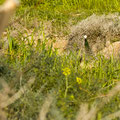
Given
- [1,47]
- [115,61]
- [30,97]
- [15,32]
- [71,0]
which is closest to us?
[30,97]

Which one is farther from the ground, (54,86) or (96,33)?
(54,86)

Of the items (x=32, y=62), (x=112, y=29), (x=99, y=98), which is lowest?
(x=112, y=29)

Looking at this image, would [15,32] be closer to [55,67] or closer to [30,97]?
[55,67]

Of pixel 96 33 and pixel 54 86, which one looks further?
pixel 96 33

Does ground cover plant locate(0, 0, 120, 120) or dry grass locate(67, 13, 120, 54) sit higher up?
ground cover plant locate(0, 0, 120, 120)

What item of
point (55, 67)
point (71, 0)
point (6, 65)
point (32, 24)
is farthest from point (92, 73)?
point (71, 0)

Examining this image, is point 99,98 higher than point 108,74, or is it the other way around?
point 99,98

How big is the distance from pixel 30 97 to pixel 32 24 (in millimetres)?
3366

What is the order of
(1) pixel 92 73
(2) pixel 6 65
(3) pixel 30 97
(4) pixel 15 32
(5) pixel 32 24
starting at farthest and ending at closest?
(5) pixel 32 24, (4) pixel 15 32, (1) pixel 92 73, (2) pixel 6 65, (3) pixel 30 97

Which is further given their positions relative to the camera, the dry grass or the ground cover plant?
the dry grass

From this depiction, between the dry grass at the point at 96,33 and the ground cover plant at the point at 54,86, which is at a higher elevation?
the ground cover plant at the point at 54,86

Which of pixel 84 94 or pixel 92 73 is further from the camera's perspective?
pixel 92 73

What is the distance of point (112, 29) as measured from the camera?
529cm

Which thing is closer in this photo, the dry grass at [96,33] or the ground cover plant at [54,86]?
the ground cover plant at [54,86]
